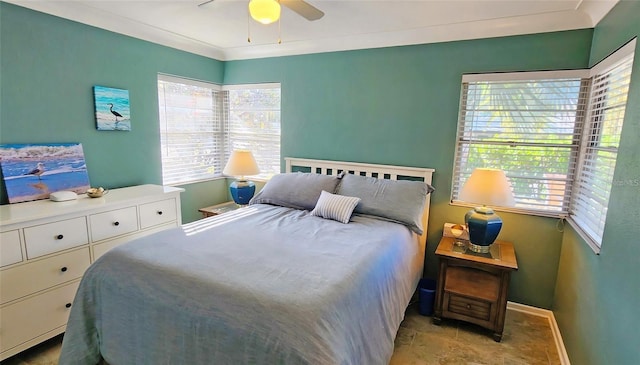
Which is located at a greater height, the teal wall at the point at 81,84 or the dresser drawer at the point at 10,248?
the teal wall at the point at 81,84

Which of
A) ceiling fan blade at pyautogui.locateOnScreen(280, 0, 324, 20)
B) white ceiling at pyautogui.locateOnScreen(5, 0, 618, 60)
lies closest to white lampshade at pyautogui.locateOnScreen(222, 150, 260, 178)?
white ceiling at pyautogui.locateOnScreen(5, 0, 618, 60)

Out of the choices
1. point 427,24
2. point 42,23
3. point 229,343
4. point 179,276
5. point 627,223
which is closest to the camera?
point 229,343

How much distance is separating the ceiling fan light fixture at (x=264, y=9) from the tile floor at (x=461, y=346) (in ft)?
7.33

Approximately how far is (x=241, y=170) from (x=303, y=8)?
183 cm

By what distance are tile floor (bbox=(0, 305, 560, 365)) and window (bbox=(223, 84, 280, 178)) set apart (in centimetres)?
232

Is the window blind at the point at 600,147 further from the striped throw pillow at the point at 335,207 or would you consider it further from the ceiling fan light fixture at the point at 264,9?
the ceiling fan light fixture at the point at 264,9

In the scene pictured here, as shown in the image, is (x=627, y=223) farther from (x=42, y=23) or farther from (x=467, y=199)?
(x=42, y=23)

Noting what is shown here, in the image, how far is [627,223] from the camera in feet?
4.78

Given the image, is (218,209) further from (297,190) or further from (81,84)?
(81,84)

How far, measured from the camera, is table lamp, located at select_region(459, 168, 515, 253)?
7.74 feet

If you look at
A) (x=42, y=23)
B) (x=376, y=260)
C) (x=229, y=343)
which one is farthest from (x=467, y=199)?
(x=42, y=23)

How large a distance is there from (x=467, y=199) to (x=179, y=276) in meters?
2.02

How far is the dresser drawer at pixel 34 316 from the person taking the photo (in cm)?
199

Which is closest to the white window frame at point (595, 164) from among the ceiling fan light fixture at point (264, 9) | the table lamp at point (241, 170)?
the ceiling fan light fixture at point (264, 9)
